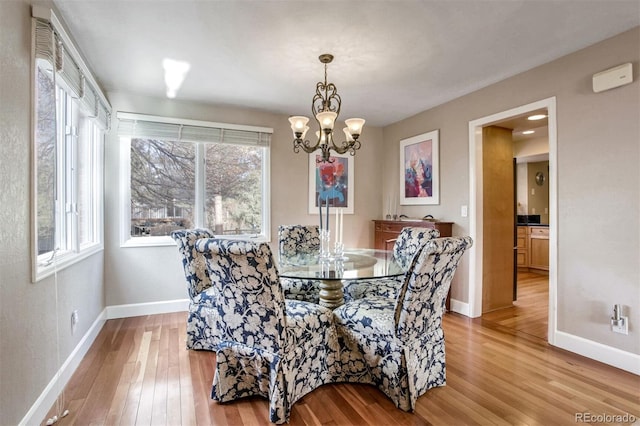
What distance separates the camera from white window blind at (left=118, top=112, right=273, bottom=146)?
3.47 meters

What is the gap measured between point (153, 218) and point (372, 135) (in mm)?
3206

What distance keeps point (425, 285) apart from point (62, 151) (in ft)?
8.70

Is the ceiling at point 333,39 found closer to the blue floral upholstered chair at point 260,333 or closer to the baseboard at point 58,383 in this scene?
the blue floral upholstered chair at point 260,333

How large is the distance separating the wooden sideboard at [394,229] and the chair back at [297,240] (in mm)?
1102

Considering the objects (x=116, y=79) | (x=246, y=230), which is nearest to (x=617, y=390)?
(x=246, y=230)

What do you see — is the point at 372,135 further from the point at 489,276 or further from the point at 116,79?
the point at 116,79

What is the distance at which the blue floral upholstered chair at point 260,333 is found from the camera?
5.35ft

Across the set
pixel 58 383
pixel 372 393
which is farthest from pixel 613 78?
pixel 58 383

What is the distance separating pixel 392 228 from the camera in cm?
426

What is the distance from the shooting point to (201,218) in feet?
12.6

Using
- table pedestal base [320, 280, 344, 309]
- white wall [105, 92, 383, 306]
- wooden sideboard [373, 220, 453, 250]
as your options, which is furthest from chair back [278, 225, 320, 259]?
wooden sideboard [373, 220, 453, 250]

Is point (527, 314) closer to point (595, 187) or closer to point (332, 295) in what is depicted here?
point (595, 187)

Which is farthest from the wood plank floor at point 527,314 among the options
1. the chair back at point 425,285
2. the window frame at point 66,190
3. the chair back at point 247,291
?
the window frame at point 66,190

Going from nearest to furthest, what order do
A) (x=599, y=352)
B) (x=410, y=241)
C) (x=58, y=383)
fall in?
(x=58, y=383)
(x=599, y=352)
(x=410, y=241)
